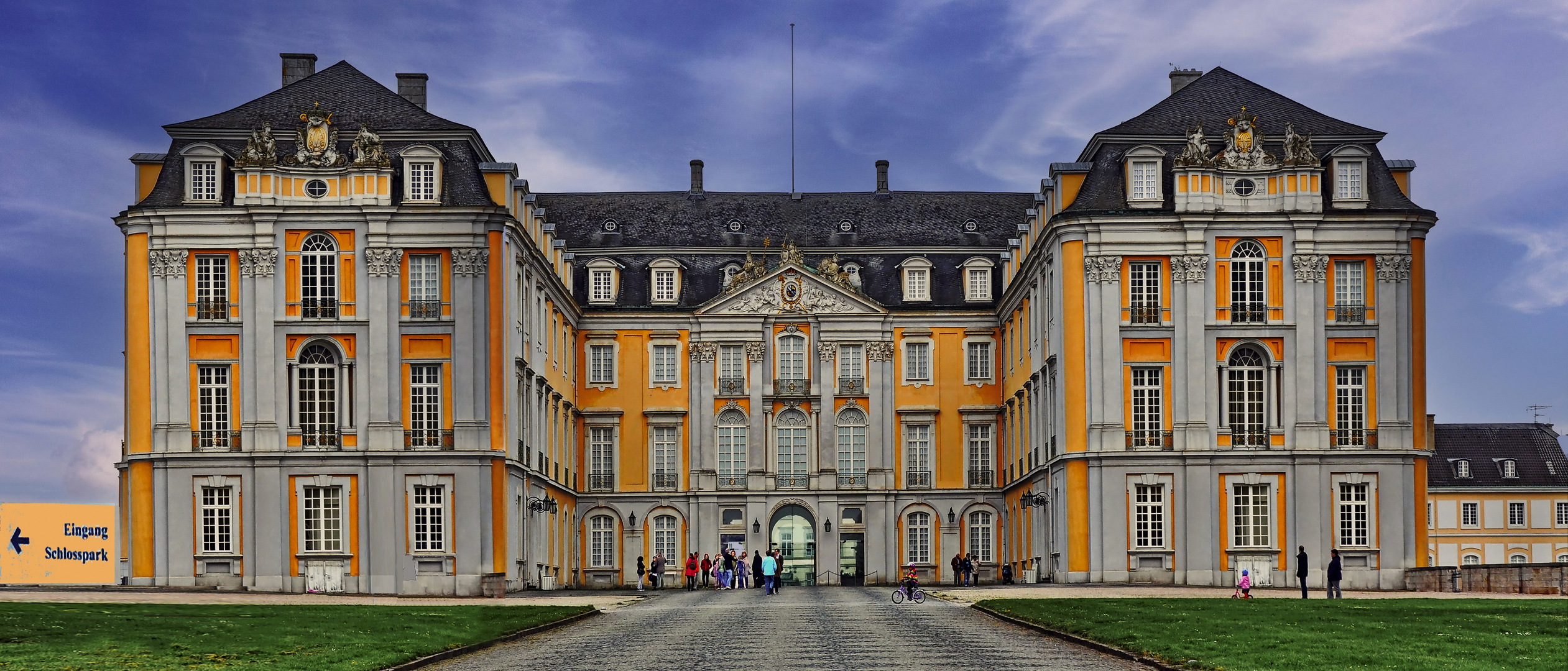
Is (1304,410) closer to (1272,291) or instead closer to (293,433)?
(1272,291)

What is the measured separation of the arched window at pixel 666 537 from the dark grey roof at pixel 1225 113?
23450 millimetres

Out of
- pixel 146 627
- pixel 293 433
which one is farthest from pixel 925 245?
pixel 146 627

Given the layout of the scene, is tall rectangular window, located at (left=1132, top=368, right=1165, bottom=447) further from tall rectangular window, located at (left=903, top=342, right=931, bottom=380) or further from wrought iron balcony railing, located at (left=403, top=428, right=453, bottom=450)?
wrought iron balcony railing, located at (left=403, top=428, right=453, bottom=450)

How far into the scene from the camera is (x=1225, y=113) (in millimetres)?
55625

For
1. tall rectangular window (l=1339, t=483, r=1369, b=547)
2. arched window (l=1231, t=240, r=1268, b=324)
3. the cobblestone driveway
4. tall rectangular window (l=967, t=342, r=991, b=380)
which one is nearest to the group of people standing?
tall rectangular window (l=967, t=342, r=991, b=380)

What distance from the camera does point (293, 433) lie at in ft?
171

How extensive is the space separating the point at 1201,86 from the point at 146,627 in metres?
38.4

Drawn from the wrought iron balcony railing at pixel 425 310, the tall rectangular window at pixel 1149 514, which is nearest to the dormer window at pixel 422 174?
the wrought iron balcony railing at pixel 425 310

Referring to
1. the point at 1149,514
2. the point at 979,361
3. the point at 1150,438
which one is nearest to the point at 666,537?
the point at 979,361

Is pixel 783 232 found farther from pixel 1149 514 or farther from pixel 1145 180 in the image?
pixel 1149 514

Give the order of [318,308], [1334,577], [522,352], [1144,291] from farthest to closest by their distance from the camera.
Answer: [522,352] → [1144,291] → [318,308] → [1334,577]

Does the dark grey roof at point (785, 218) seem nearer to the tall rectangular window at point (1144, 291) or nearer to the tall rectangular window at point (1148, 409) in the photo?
the tall rectangular window at point (1144, 291)

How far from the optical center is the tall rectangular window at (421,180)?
2064 inches

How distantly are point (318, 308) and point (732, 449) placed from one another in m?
20.7
